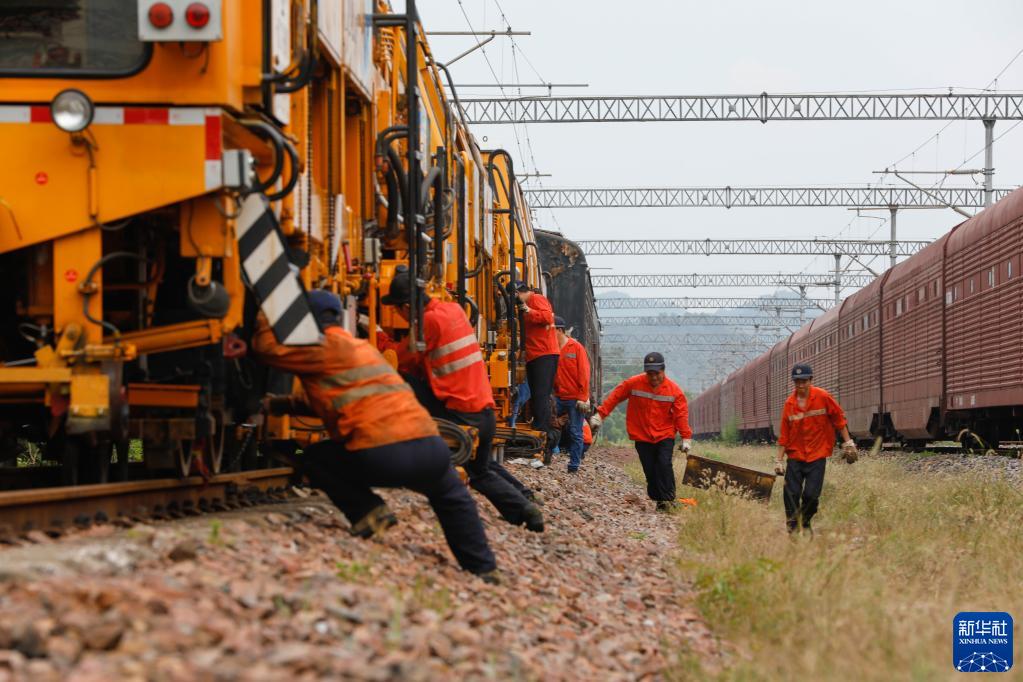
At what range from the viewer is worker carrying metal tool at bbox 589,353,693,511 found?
12.2 metres

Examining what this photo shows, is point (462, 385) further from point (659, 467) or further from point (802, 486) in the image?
point (659, 467)

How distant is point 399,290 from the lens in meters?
7.83

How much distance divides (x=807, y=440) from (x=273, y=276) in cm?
599

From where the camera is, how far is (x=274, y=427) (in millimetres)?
7207

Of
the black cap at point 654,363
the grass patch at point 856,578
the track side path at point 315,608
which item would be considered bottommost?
the grass patch at point 856,578

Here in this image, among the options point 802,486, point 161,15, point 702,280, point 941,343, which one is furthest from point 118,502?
point 702,280

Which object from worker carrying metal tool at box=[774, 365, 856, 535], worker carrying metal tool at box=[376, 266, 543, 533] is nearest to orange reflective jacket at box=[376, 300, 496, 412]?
worker carrying metal tool at box=[376, 266, 543, 533]

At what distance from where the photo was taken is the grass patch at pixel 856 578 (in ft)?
17.8

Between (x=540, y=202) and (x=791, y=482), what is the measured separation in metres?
36.6

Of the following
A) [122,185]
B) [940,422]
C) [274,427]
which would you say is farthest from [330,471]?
[940,422]

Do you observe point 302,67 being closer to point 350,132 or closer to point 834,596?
point 350,132

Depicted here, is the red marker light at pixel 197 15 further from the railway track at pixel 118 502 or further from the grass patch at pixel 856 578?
the grass patch at pixel 856 578

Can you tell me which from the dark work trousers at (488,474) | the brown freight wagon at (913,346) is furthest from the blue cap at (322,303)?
the brown freight wagon at (913,346)

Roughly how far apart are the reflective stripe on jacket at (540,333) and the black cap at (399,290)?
561 cm
